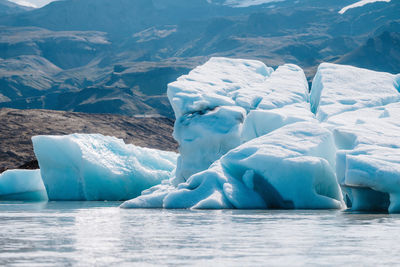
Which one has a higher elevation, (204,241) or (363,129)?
(363,129)

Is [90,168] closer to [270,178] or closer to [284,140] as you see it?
[284,140]

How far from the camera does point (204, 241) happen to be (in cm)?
784

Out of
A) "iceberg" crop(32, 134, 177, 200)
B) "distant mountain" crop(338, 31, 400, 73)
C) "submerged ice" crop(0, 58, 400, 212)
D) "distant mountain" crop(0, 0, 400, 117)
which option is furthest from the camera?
"distant mountain" crop(338, 31, 400, 73)

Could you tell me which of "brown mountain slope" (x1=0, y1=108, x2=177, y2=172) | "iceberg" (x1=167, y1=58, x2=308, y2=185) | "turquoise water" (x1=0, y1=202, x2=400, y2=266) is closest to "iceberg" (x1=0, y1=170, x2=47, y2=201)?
"iceberg" (x1=167, y1=58, x2=308, y2=185)

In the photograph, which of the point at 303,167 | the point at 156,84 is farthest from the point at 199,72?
the point at 156,84

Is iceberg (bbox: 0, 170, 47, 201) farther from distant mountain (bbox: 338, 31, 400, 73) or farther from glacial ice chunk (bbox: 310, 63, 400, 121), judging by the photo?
distant mountain (bbox: 338, 31, 400, 73)

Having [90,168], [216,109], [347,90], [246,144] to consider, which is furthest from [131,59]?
[246,144]

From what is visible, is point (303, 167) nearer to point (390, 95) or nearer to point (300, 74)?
point (390, 95)

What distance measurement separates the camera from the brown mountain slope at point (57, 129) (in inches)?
1804

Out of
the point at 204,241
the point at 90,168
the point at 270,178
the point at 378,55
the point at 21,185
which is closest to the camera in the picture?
the point at 204,241

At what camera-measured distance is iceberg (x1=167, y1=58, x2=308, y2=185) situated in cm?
1911

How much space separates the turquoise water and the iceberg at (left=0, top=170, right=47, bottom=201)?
46.4ft

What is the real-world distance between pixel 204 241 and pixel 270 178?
6804 mm

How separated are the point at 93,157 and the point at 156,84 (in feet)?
371
